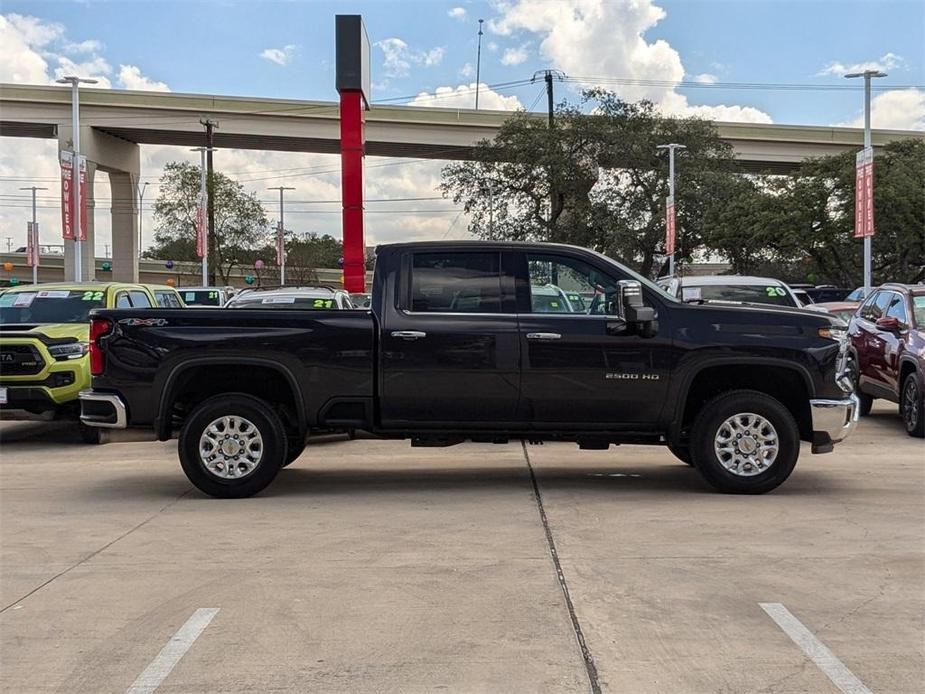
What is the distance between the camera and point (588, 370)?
7371 millimetres

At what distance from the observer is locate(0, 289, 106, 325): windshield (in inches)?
449

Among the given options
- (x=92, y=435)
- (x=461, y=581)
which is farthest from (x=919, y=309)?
(x=92, y=435)

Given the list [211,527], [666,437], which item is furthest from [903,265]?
[211,527]

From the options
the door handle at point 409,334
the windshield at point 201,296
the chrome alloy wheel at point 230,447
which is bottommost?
the chrome alloy wheel at point 230,447

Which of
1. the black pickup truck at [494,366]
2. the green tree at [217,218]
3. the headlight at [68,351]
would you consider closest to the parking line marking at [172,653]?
the black pickup truck at [494,366]

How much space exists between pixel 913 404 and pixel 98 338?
879 cm

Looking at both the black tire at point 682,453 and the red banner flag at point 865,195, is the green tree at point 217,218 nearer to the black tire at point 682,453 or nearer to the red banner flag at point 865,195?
the red banner flag at point 865,195

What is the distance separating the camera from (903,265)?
38.8 m

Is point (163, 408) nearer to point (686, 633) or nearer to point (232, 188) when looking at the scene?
point (686, 633)

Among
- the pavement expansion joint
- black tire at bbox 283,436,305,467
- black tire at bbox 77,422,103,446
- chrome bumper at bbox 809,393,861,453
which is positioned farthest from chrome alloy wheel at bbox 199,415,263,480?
chrome bumper at bbox 809,393,861,453

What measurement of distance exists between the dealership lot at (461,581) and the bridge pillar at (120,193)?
54451 millimetres

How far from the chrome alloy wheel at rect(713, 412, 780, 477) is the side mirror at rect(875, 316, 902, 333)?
4311 millimetres

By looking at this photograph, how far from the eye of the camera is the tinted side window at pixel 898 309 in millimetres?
11073

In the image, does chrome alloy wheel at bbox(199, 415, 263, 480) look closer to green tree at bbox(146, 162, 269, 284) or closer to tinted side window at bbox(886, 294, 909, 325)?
tinted side window at bbox(886, 294, 909, 325)
